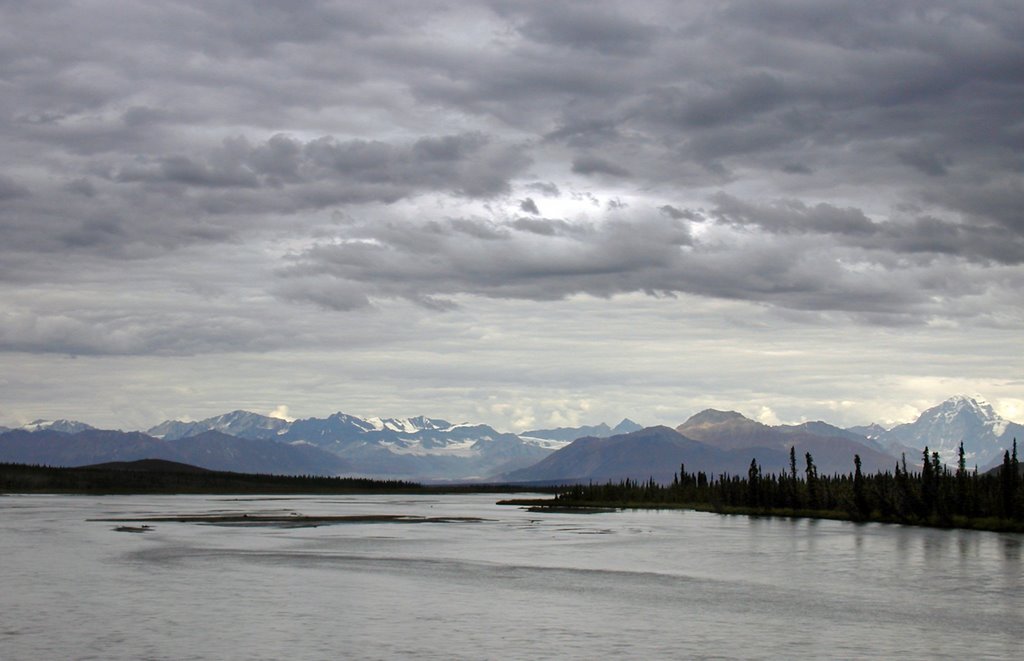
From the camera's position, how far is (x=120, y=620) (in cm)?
5600

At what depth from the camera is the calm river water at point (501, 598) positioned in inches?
1962

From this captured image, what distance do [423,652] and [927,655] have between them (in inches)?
825

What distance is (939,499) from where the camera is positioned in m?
164

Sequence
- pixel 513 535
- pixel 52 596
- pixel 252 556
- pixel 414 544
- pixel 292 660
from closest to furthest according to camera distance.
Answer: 1. pixel 292 660
2. pixel 52 596
3. pixel 252 556
4. pixel 414 544
5. pixel 513 535

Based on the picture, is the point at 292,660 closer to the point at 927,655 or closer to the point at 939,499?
the point at 927,655

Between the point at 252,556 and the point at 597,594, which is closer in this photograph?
the point at 597,594

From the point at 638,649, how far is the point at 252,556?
55.2 m

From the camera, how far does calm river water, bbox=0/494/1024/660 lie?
164ft

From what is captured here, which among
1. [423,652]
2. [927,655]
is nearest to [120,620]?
[423,652]

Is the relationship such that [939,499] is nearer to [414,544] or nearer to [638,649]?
[414,544]

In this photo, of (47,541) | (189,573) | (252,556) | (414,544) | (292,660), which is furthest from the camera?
(414,544)

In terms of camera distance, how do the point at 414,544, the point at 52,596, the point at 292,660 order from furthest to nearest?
the point at 414,544, the point at 52,596, the point at 292,660

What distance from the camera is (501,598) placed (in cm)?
6781

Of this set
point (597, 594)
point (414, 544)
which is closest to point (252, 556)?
point (414, 544)
